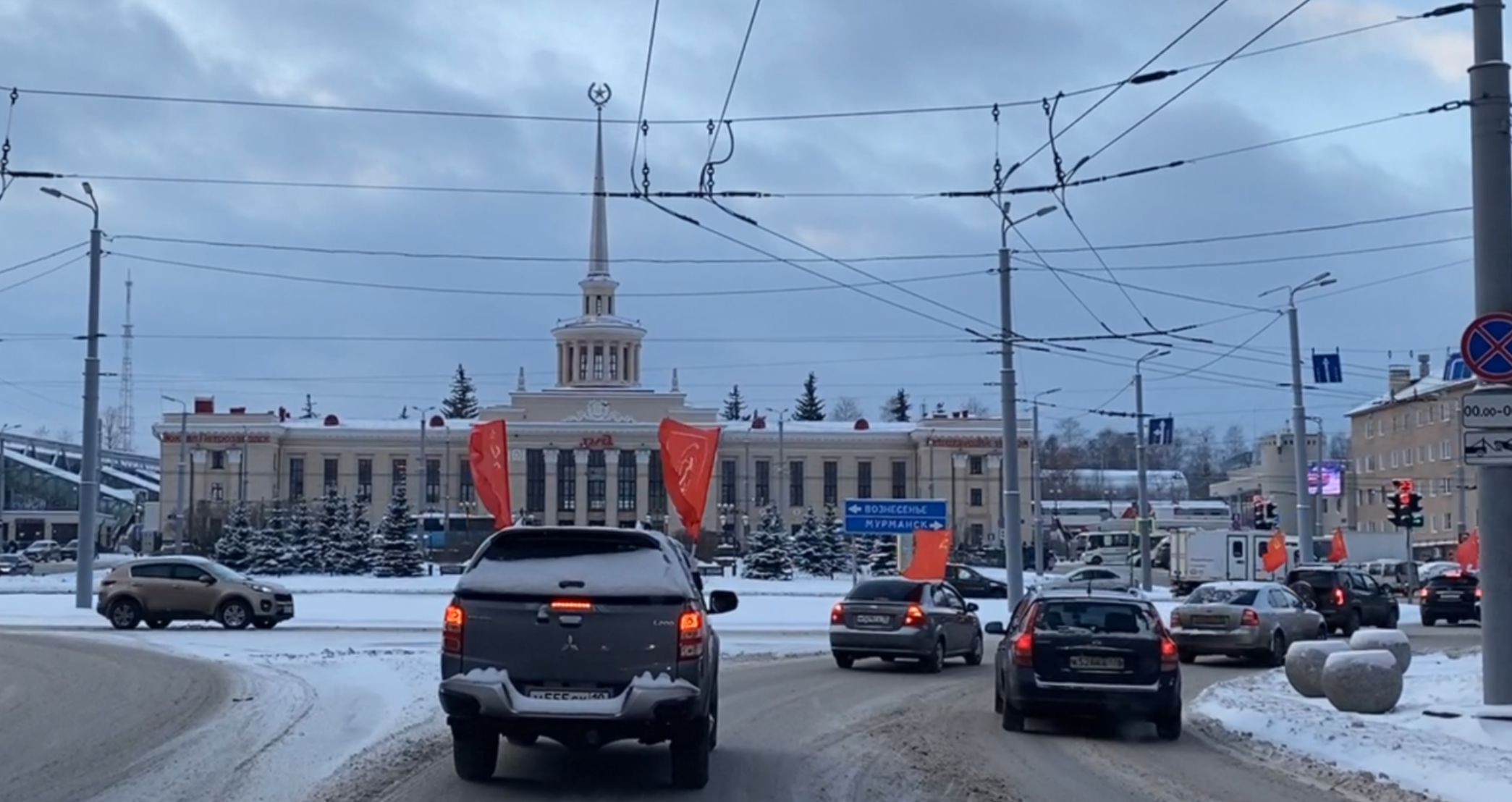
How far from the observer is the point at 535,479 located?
11788 cm

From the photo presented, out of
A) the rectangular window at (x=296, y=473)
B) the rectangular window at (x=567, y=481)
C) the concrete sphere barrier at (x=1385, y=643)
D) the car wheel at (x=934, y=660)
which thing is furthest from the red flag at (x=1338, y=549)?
the rectangular window at (x=296, y=473)

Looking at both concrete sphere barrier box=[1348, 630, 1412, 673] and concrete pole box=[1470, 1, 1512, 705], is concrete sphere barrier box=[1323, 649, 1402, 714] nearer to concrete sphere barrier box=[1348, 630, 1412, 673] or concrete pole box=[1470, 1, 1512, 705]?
concrete pole box=[1470, 1, 1512, 705]

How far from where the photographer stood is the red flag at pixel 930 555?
1832 inches

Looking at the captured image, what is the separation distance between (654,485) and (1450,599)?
77.7 meters

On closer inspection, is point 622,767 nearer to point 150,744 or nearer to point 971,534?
point 150,744

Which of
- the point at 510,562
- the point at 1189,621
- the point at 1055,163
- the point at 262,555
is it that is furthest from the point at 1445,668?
the point at 262,555

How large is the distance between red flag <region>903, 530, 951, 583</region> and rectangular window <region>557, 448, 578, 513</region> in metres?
72.6

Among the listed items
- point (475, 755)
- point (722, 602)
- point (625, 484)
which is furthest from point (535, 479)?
point (475, 755)

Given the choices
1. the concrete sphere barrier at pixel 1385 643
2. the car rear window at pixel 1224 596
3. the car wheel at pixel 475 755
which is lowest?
the car wheel at pixel 475 755

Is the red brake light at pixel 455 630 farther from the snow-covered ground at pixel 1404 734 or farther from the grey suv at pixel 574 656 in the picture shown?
the snow-covered ground at pixel 1404 734

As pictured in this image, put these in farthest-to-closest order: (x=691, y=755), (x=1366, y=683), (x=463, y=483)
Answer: (x=463, y=483), (x=1366, y=683), (x=691, y=755)

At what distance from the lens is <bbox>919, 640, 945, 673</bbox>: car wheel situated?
26781 mm

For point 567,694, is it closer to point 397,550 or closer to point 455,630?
point 455,630

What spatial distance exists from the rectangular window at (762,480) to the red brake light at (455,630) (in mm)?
108306
